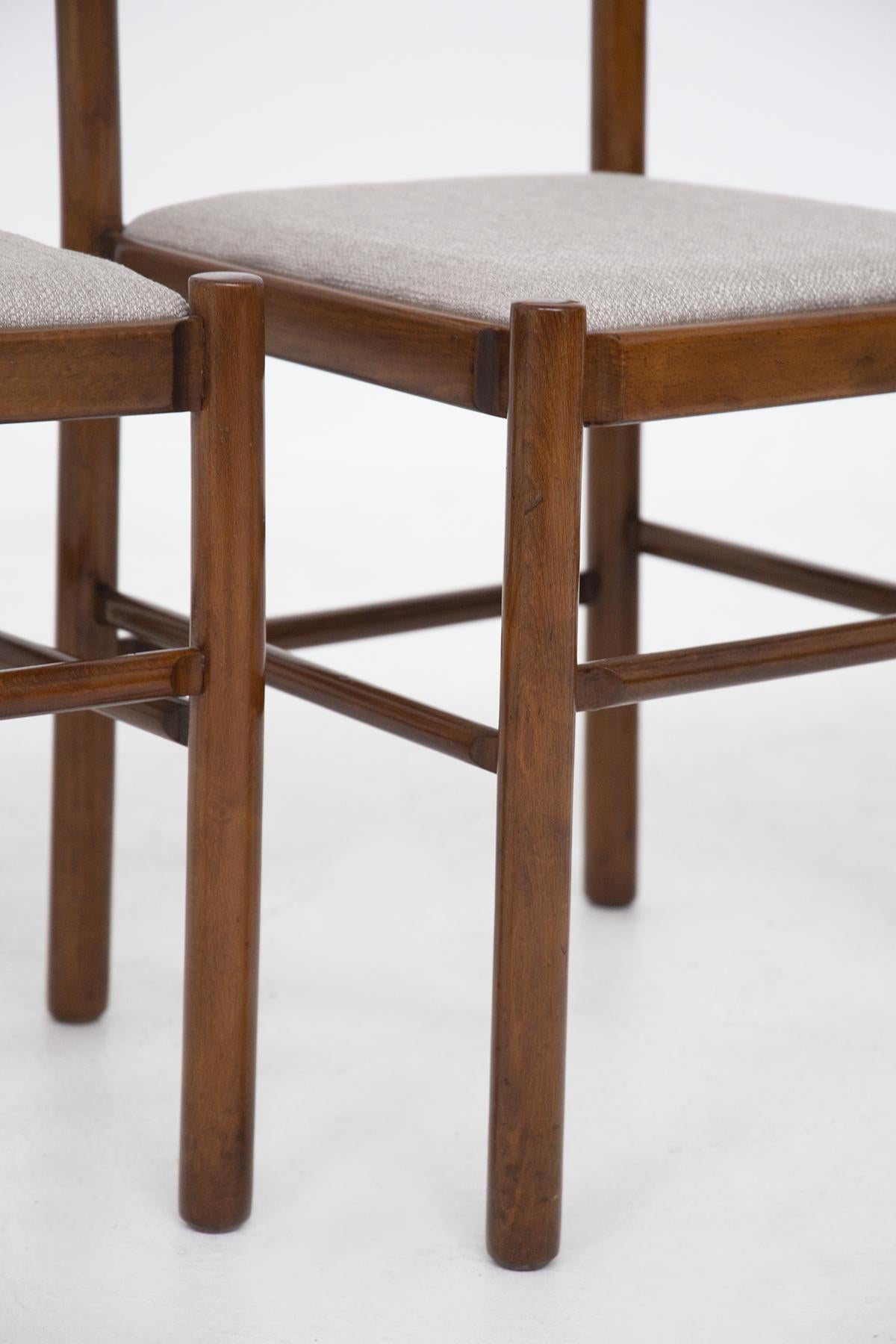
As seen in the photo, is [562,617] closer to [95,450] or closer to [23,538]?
[95,450]

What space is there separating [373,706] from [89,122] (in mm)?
462

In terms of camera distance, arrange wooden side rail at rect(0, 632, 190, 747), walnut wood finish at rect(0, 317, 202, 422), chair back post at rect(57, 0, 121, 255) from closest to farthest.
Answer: walnut wood finish at rect(0, 317, 202, 422)
wooden side rail at rect(0, 632, 190, 747)
chair back post at rect(57, 0, 121, 255)

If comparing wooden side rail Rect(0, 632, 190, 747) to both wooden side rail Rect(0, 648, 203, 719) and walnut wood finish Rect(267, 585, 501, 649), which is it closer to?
wooden side rail Rect(0, 648, 203, 719)

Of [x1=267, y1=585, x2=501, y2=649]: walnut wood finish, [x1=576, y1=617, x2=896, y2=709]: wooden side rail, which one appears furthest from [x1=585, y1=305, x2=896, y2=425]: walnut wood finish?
[x1=267, y1=585, x2=501, y2=649]: walnut wood finish

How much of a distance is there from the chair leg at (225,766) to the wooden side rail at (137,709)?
33 mm

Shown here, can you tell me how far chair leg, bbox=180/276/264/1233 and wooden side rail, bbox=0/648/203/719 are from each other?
15 mm

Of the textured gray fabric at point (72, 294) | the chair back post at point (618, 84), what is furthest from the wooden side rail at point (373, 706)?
the chair back post at point (618, 84)

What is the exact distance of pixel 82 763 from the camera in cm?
135

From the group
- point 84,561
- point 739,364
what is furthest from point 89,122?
point 739,364

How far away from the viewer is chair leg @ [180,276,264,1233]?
1.03 metres

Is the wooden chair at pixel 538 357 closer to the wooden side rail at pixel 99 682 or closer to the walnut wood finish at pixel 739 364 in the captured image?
the walnut wood finish at pixel 739 364

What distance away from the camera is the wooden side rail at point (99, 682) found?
992mm

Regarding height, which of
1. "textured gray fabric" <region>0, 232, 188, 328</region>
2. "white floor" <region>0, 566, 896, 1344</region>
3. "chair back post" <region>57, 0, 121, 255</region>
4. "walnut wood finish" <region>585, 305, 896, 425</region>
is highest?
"chair back post" <region>57, 0, 121, 255</region>

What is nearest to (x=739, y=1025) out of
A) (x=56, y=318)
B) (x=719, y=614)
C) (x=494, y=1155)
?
(x=494, y=1155)
